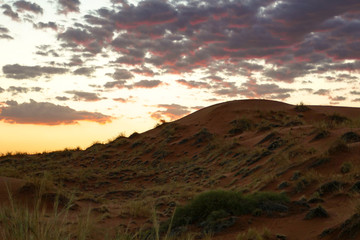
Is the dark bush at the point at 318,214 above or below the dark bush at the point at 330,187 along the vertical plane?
below

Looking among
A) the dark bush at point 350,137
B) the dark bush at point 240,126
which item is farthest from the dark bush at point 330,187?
the dark bush at point 240,126

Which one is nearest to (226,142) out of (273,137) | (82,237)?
(273,137)

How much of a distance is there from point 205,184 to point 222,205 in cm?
798

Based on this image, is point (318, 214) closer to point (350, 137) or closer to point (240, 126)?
point (350, 137)

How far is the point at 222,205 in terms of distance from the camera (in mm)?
11273

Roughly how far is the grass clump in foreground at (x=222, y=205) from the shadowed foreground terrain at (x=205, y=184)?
30mm

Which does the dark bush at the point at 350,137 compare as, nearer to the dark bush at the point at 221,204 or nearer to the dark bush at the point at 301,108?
the dark bush at the point at 221,204

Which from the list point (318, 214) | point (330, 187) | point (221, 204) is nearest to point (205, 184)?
point (221, 204)

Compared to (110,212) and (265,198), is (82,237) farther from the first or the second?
(110,212)

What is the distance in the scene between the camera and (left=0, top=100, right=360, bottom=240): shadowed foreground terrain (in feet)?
27.4

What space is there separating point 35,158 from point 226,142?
18.9 m

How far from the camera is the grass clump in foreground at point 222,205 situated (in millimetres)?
10984

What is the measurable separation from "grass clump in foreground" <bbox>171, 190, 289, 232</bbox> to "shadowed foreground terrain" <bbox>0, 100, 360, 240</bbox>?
0.10 feet

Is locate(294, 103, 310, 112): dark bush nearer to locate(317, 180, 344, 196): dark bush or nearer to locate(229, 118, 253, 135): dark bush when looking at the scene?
locate(229, 118, 253, 135): dark bush
